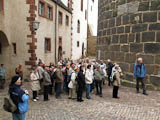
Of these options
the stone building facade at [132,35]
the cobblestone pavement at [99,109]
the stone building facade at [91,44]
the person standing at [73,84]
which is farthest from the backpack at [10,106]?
the stone building facade at [91,44]

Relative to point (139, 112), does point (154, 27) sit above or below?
above

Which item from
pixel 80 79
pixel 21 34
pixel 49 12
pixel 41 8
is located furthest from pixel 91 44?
pixel 80 79

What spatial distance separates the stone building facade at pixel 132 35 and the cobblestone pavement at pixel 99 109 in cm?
166

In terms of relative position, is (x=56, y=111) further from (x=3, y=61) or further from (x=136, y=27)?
(x=3, y=61)

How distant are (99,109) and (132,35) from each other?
189 inches

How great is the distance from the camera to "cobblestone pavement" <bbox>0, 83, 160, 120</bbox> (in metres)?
5.23

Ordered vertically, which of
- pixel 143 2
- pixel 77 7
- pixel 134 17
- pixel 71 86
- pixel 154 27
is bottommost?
pixel 71 86

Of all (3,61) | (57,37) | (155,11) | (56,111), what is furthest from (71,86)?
(57,37)

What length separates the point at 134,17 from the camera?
347 inches

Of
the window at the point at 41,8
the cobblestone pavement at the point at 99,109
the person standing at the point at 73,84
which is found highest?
the window at the point at 41,8

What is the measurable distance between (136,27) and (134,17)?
0.56 m

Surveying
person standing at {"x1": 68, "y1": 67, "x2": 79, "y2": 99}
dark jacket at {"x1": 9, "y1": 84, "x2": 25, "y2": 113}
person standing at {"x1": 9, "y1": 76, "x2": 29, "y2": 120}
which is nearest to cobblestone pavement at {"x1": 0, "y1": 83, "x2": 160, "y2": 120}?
person standing at {"x1": 68, "y1": 67, "x2": 79, "y2": 99}

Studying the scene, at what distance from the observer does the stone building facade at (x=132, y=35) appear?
8.08 m

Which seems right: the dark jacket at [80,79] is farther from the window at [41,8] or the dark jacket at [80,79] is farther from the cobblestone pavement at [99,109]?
the window at [41,8]
